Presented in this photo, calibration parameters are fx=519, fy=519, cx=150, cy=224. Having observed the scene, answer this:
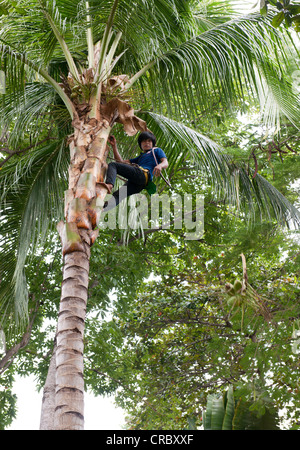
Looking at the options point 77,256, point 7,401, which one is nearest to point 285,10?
point 77,256

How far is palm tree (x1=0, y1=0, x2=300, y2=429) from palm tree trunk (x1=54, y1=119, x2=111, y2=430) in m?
0.02

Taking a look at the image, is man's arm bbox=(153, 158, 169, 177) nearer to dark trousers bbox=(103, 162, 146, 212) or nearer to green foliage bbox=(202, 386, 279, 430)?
dark trousers bbox=(103, 162, 146, 212)

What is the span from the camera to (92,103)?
4449mm

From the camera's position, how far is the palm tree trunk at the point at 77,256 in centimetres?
294

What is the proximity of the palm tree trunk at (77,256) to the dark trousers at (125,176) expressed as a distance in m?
0.24

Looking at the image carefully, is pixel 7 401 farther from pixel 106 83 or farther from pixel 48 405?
pixel 106 83

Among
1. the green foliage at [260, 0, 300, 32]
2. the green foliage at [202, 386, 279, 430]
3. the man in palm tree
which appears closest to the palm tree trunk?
the man in palm tree

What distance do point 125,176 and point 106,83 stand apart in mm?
849

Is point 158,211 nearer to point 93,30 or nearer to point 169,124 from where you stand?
point 169,124

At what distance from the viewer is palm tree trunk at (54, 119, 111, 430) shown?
2936 mm

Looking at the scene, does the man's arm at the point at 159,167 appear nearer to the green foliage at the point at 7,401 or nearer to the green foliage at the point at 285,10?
the green foliage at the point at 285,10

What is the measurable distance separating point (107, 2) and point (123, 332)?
→ 6.42 metres

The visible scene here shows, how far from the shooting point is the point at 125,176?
468 cm
